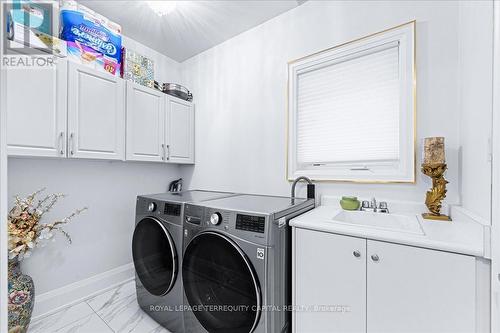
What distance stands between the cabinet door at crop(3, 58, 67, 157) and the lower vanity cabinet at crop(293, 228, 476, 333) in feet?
5.74

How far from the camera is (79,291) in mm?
1959

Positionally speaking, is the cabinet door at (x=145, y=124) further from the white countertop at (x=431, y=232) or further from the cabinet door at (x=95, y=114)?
the white countertop at (x=431, y=232)

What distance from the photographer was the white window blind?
1581 millimetres

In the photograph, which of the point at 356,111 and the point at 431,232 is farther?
the point at 356,111

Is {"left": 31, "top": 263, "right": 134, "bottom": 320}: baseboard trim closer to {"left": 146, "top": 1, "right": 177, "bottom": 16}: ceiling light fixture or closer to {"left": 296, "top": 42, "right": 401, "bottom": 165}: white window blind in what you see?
{"left": 296, "top": 42, "right": 401, "bottom": 165}: white window blind

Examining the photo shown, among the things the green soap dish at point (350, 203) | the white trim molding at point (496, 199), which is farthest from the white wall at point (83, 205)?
the white trim molding at point (496, 199)

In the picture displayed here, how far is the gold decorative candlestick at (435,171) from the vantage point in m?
1.30

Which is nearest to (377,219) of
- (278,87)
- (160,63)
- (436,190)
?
(436,190)

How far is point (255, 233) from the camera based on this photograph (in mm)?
1200

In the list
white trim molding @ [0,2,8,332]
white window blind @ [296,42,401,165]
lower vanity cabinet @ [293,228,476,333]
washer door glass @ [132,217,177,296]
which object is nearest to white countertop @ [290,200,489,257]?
lower vanity cabinet @ [293,228,476,333]

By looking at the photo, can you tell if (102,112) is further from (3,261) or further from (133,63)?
(3,261)

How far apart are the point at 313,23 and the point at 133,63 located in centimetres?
167

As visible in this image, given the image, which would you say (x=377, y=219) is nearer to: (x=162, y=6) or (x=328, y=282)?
(x=328, y=282)

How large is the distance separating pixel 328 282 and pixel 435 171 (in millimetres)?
905
